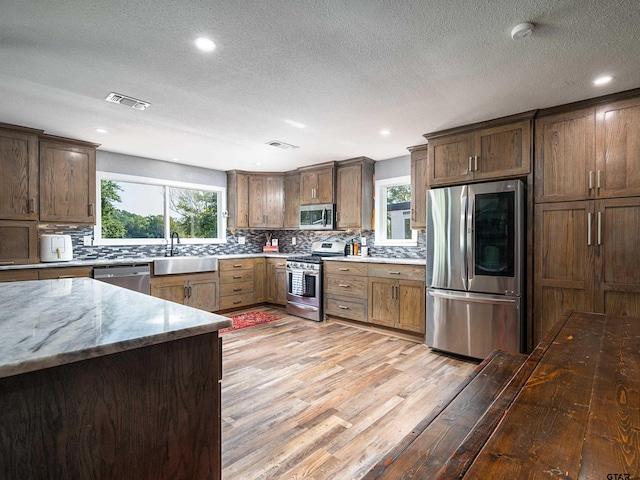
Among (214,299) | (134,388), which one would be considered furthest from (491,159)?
(214,299)

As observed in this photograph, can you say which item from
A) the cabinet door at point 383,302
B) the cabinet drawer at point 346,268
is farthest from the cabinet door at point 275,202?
the cabinet door at point 383,302

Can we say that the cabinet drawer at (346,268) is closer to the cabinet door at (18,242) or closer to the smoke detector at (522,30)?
the smoke detector at (522,30)

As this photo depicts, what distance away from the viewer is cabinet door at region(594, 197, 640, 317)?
253 cm

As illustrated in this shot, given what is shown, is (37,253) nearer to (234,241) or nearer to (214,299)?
(214,299)

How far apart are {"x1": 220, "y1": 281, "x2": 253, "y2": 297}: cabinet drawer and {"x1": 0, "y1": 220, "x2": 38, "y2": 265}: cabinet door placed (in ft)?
7.28

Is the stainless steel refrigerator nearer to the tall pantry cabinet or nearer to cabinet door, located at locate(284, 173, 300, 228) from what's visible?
the tall pantry cabinet

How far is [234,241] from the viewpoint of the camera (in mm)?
5859

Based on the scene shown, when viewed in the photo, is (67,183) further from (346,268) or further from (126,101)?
(346,268)

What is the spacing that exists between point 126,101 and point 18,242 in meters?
2.13

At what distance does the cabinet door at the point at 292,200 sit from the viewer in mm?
5578

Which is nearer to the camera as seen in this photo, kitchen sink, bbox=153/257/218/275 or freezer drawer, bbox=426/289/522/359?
freezer drawer, bbox=426/289/522/359

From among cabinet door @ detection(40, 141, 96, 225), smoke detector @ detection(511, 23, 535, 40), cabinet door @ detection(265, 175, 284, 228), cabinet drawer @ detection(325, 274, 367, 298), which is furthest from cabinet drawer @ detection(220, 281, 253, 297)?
smoke detector @ detection(511, 23, 535, 40)

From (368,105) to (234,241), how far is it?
3.79m

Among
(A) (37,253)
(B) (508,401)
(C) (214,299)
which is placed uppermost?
(A) (37,253)
